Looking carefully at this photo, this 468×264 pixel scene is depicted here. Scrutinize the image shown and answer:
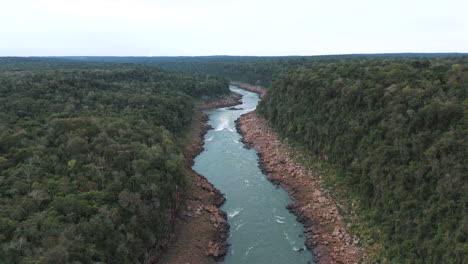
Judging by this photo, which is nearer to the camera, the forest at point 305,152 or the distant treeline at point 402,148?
the forest at point 305,152

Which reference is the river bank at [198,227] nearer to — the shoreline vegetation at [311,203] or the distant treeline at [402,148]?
the shoreline vegetation at [311,203]

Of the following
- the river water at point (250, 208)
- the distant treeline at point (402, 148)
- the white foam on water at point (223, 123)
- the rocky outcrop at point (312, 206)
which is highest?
the distant treeline at point (402, 148)

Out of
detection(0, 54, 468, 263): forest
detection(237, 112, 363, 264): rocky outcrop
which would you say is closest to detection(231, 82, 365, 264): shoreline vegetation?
detection(237, 112, 363, 264): rocky outcrop

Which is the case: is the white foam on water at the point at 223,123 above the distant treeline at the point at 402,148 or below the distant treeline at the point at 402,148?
below

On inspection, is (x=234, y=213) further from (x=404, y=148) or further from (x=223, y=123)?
(x=223, y=123)

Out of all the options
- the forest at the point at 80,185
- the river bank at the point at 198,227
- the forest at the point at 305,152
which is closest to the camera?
the forest at the point at 80,185

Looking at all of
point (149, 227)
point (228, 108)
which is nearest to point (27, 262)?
point (149, 227)

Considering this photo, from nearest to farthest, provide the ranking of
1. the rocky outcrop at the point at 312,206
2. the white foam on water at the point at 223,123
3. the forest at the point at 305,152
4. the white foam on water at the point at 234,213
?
the forest at the point at 305,152 → the rocky outcrop at the point at 312,206 → the white foam on water at the point at 234,213 → the white foam on water at the point at 223,123

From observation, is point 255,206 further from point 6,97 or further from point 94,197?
point 6,97

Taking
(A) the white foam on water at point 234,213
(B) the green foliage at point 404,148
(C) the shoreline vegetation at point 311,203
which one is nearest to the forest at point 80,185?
(A) the white foam on water at point 234,213

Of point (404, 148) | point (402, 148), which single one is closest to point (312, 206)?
point (402, 148)
